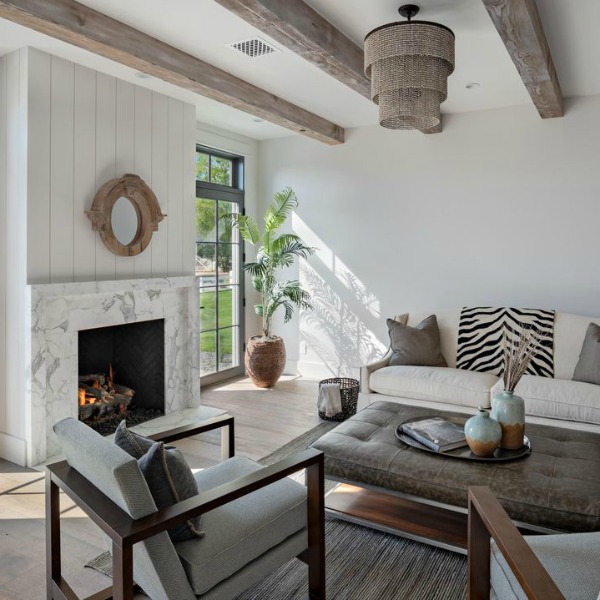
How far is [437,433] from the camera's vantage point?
264cm

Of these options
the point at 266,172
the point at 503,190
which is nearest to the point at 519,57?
the point at 503,190

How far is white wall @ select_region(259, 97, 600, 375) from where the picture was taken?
4500 millimetres

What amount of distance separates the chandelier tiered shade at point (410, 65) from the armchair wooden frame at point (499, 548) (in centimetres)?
196

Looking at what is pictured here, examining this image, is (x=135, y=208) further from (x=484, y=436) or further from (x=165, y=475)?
(x=484, y=436)

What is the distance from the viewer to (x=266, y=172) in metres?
6.11

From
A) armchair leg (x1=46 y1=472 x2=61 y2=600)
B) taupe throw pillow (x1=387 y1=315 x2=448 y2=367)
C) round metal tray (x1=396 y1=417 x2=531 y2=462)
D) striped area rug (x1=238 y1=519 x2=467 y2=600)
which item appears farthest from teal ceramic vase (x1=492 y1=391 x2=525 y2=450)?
armchair leg (x1=46 y1=472 x2=61 y2=600)

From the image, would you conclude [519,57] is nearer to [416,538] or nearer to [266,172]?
[416,538]

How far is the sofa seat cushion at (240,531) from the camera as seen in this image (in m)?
1.65

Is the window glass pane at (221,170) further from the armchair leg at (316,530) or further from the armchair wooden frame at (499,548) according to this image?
the armchair wooden frame at (499,548)

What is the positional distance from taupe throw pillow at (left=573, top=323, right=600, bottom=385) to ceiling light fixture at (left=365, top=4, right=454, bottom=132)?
2.01m

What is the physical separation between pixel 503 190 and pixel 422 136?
945mm

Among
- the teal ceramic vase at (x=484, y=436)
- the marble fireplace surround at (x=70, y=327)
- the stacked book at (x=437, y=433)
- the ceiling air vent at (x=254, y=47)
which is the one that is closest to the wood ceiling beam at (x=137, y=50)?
the ceiling air vent at (x=254, y=47)

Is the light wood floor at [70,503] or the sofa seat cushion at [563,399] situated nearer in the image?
the light wood floor at [70,503]

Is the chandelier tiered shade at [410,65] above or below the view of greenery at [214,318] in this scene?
above
